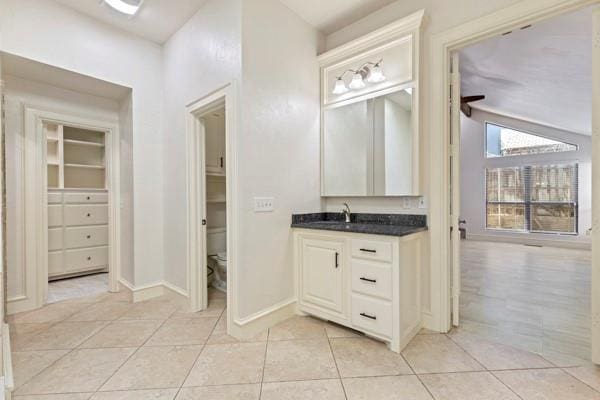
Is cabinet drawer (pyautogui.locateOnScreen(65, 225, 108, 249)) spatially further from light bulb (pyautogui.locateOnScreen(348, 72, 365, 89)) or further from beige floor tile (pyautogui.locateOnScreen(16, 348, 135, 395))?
light bulb (pyautogui.locateOnScreen(348, 72, 365, 89))

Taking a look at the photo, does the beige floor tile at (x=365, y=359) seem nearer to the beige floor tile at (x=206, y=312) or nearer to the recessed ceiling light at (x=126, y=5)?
the beige floor tile at (x=206, y=312)

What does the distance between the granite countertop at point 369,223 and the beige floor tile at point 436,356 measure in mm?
823

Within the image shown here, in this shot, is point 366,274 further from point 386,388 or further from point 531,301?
point 531,301

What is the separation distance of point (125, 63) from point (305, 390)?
134 inches

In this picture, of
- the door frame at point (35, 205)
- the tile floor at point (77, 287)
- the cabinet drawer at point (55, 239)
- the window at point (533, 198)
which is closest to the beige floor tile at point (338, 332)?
the tile floor at point (77, 287)

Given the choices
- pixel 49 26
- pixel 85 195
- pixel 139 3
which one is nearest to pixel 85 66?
pixel 49 26

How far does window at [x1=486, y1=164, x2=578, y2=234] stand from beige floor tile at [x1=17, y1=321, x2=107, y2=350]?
8076mm

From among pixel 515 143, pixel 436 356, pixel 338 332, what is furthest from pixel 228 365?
pixel 515 143

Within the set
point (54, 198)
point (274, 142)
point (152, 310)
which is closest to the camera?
point (274, 142)

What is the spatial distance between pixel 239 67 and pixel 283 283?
184 centimetres

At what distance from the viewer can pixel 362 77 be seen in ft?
8.25

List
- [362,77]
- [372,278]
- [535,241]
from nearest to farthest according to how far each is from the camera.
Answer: [372,278], [362,77], [535,241]

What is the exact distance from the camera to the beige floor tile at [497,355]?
1714mm

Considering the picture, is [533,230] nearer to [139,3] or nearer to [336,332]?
[336,332]
